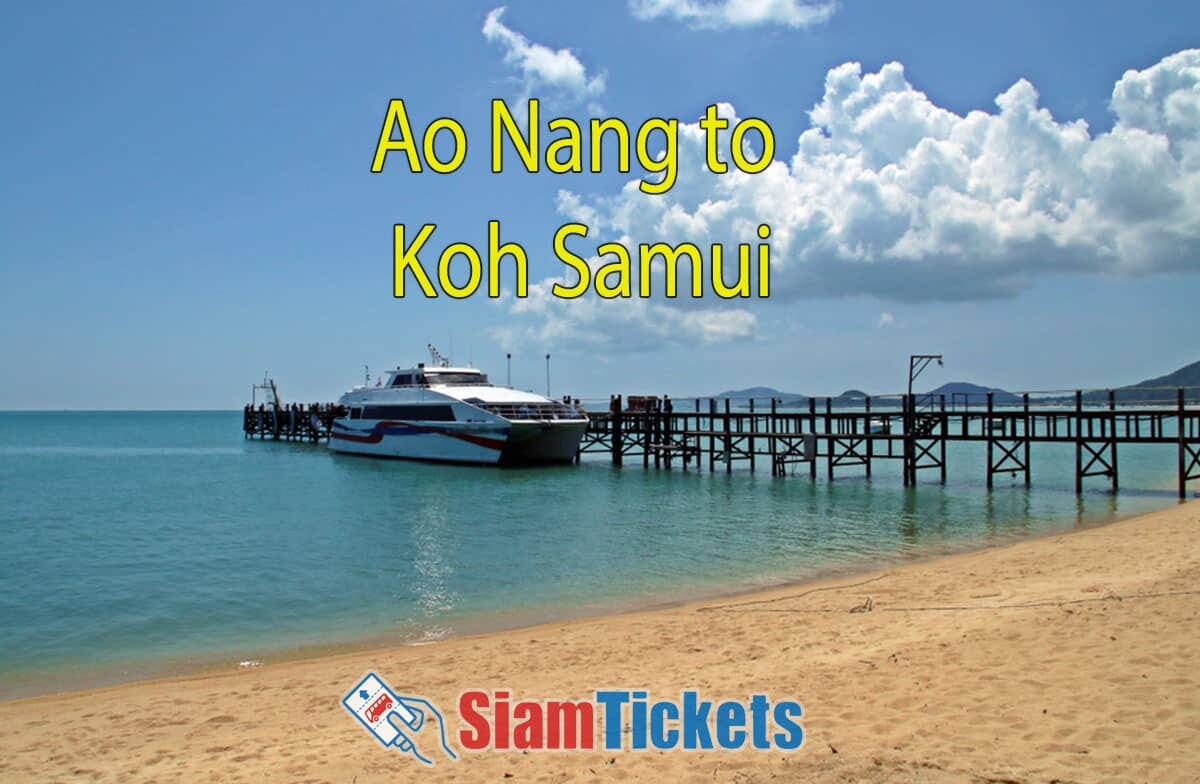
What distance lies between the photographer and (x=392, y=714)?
8.20 metres

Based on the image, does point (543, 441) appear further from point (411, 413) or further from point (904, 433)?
point (904, 433)

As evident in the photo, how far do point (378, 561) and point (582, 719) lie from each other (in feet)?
41.0

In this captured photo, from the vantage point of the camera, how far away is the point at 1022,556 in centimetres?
1579

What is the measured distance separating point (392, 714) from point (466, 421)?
33.8m

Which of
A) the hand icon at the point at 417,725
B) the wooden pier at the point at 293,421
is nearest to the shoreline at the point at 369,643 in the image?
the hand icon at the point at 417,725

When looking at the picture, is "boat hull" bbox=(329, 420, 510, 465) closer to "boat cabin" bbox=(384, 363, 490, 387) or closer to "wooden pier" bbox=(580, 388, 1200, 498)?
"boat cabin" bbox=(384, 363, 490, 387)

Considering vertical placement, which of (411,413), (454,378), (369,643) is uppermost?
(454,378)

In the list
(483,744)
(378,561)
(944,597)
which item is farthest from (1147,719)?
(378,561)

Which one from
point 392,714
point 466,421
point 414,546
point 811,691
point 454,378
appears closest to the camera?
point 811,691

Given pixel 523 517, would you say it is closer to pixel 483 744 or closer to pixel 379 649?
pixel 379 649

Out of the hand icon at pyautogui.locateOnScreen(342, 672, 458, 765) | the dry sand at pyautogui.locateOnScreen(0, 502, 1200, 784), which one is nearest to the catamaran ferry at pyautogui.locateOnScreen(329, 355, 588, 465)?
the dry sand at pyautogui.locateOnScreen(0, 502, 1200, 784)

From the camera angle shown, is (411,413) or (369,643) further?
(411,413)

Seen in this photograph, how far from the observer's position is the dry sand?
5.89m

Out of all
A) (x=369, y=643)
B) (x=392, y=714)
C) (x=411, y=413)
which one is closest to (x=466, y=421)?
(x=411, y=413)
